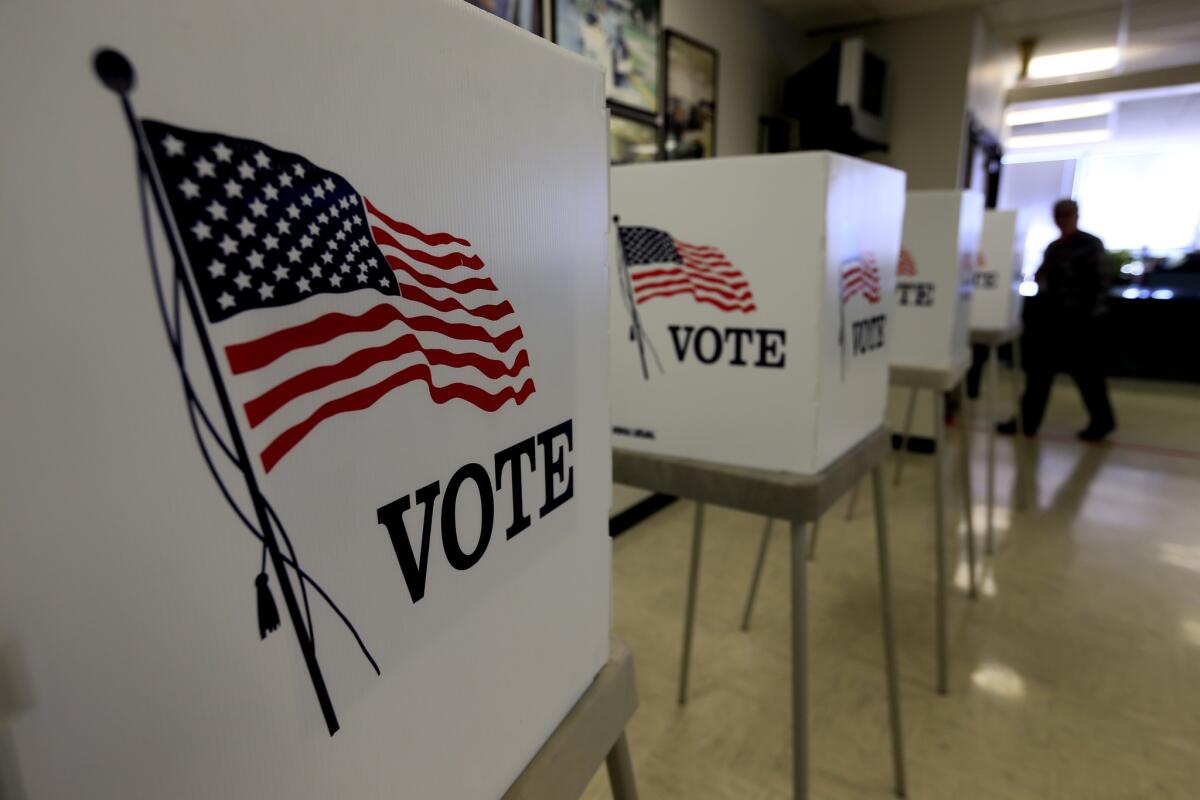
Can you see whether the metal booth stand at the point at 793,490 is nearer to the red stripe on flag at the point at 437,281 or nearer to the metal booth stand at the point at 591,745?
the metal booth stand at the point at 591,745

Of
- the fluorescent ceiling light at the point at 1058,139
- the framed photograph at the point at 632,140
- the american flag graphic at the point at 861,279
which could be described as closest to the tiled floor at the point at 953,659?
the american flag graphic at the point at 861,279

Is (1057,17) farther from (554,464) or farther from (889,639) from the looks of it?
(554,464)

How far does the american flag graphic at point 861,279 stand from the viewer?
3.33ft

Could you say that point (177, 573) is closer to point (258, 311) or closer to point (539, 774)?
point (258, 311)

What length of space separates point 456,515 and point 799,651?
834mm

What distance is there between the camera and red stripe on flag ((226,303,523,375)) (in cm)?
27

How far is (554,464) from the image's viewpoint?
49 cm

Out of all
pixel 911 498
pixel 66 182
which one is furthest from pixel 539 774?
pixel 911 498

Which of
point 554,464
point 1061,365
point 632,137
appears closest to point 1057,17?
point 1061,365

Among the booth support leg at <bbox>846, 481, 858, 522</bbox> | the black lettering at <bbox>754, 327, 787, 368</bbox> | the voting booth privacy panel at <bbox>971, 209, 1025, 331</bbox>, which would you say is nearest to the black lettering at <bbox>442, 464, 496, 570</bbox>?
the black lettering at <bbox>754, 327, 787, 368</bbox>

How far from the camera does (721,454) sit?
1064 mm

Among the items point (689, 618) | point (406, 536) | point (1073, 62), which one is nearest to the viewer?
point (406, 536)

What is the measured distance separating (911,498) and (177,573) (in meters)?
3.19

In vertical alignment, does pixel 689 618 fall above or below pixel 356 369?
below
